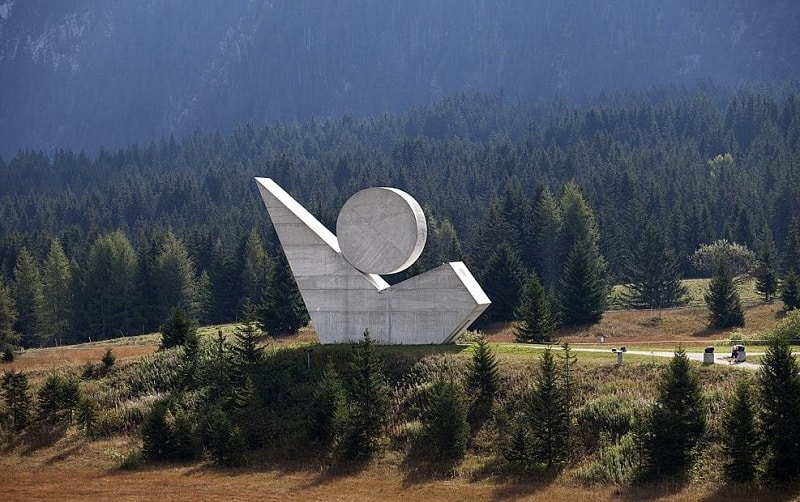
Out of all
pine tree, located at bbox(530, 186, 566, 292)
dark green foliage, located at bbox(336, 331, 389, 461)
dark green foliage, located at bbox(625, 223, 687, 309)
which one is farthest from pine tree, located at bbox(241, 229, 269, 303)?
dark green foliage, located at bbox(336, 331, 389, 461)

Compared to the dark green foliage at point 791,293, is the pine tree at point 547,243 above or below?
above

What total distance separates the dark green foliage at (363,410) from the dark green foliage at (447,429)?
5.44 feet

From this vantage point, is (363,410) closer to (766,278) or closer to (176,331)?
(176,331)

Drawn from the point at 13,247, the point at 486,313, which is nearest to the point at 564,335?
the point at 486,313

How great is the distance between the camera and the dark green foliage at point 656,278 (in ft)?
214

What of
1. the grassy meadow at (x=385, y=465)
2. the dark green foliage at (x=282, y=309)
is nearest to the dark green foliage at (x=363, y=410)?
the grassy meadow at (x=385, y=465)

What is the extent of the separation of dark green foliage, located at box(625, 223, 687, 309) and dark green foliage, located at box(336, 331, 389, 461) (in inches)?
1458

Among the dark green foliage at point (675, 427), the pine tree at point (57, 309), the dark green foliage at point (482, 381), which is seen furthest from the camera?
the pine tree at point (57, 309)

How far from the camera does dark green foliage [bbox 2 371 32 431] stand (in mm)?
34188

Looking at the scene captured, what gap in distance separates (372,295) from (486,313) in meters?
22.2

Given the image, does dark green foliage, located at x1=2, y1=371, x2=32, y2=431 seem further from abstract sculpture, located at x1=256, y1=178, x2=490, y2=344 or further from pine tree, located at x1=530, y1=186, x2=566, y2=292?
pine tree, located at x1=530, y1=186, x2=566, y2=292

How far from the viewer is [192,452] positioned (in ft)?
102

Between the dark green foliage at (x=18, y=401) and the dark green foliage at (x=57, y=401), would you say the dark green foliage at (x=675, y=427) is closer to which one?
the dark green foliage at (x=57, y=401)

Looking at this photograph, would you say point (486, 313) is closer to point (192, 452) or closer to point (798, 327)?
point (798, 327)
